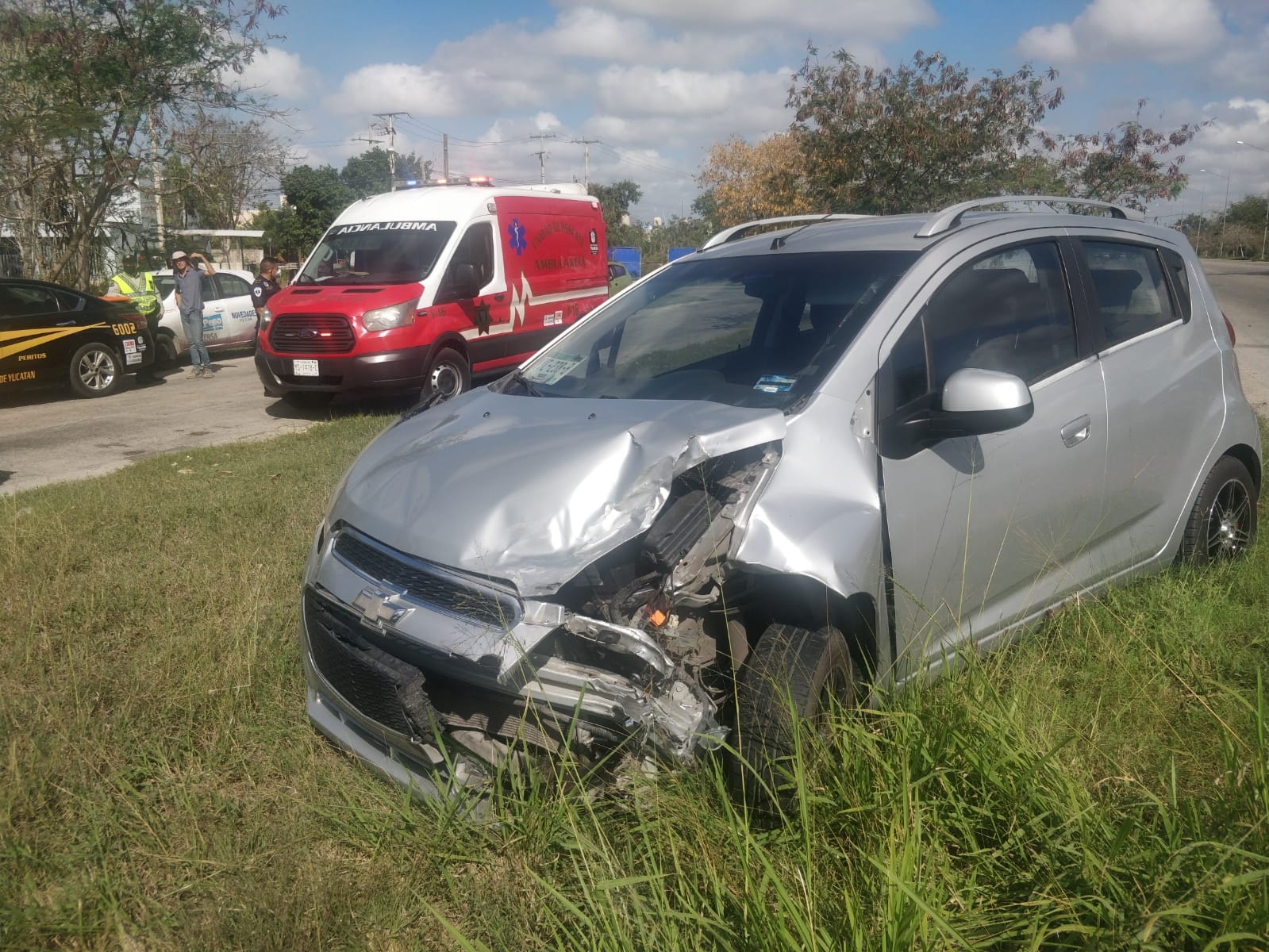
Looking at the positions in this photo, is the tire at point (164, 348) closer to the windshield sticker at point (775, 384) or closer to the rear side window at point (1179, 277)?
the windshield sticker at point (775, 384)

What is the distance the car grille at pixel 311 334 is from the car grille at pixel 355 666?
299 inches

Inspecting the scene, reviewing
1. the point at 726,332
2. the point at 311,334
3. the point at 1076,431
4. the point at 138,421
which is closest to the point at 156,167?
the point at 138,421

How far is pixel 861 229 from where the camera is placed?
3912 mm

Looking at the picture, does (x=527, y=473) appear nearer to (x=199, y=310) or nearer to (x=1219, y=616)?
(x=1219, y=616)

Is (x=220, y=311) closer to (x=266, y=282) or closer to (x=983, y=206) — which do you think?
(x=266, y=282)

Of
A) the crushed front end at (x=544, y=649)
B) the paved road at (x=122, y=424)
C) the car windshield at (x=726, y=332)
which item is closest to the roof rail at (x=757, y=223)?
the car windshield at (x=726, y=332)

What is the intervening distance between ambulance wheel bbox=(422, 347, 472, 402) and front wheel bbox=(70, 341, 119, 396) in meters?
5.24

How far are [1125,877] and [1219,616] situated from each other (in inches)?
86.9

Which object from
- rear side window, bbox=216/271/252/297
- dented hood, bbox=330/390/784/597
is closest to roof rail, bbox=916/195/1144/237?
dented hood, bbox=330/390/784/597

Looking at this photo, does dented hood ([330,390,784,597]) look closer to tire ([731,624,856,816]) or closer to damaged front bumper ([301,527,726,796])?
damaged front bumper ([301,527,726,796])

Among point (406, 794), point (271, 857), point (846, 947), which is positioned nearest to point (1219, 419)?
point (846, 947)

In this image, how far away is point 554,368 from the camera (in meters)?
3.98

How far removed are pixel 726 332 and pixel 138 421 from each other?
30.0ft

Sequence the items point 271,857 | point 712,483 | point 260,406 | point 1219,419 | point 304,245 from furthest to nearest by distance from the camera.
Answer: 1. point 304,245
2. point 260,406
3. point 1219,419
4. point 712,483
5. point 271,857
